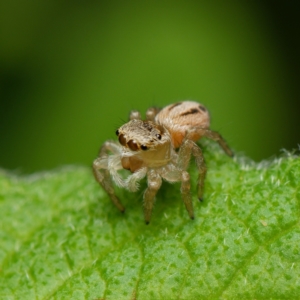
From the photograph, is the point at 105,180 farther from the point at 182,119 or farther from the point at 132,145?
the point at 182,119

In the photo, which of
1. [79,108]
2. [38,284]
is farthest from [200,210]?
[79,108]

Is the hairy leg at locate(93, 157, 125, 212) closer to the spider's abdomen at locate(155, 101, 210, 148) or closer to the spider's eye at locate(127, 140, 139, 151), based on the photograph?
the spider's eye at locate(127, 140, 139, 151)

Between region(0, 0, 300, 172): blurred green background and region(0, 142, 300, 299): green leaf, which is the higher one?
region(0, 0, 300, 172): blurred green background

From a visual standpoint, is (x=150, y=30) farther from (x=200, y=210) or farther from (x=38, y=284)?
(x=38, y=284)

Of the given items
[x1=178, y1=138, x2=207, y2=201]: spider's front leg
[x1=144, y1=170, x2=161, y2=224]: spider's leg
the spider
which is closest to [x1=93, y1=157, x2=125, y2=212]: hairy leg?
A: the spider

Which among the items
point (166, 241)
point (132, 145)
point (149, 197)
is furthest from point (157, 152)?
point (166, 241)

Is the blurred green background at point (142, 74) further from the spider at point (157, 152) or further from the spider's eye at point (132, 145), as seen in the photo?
the spider's eye at point (132, 145)
